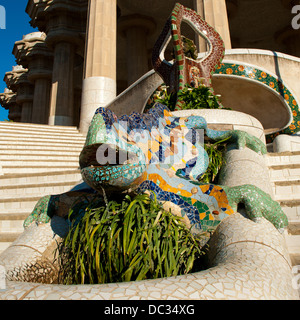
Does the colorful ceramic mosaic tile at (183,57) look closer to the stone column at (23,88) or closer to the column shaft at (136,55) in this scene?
the column shaft at (136,55)

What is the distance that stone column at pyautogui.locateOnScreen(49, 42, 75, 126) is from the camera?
20148 mm

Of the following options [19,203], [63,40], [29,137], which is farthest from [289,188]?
[63,40]

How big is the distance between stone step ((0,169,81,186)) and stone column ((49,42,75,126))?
14.3m

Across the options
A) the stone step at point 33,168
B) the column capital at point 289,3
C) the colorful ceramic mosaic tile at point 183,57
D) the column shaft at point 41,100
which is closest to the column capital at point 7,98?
the column shaft at point 41,100

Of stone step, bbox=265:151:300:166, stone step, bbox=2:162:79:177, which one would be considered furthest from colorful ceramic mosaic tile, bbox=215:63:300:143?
stone step, bbox=2:162:79:177

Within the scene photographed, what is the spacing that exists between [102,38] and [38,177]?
33.5ft

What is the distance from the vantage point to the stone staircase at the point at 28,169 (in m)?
4.38

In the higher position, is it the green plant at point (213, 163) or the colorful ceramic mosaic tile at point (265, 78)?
the colorful ceramic mosaic tile at point (265, 78)

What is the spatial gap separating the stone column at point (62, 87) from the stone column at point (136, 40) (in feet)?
Answer: 12.5

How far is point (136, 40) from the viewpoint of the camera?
68.7 feet

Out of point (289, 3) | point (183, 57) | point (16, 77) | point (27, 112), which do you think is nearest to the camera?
point (183, 57)

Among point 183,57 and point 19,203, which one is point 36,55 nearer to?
point 183,57
